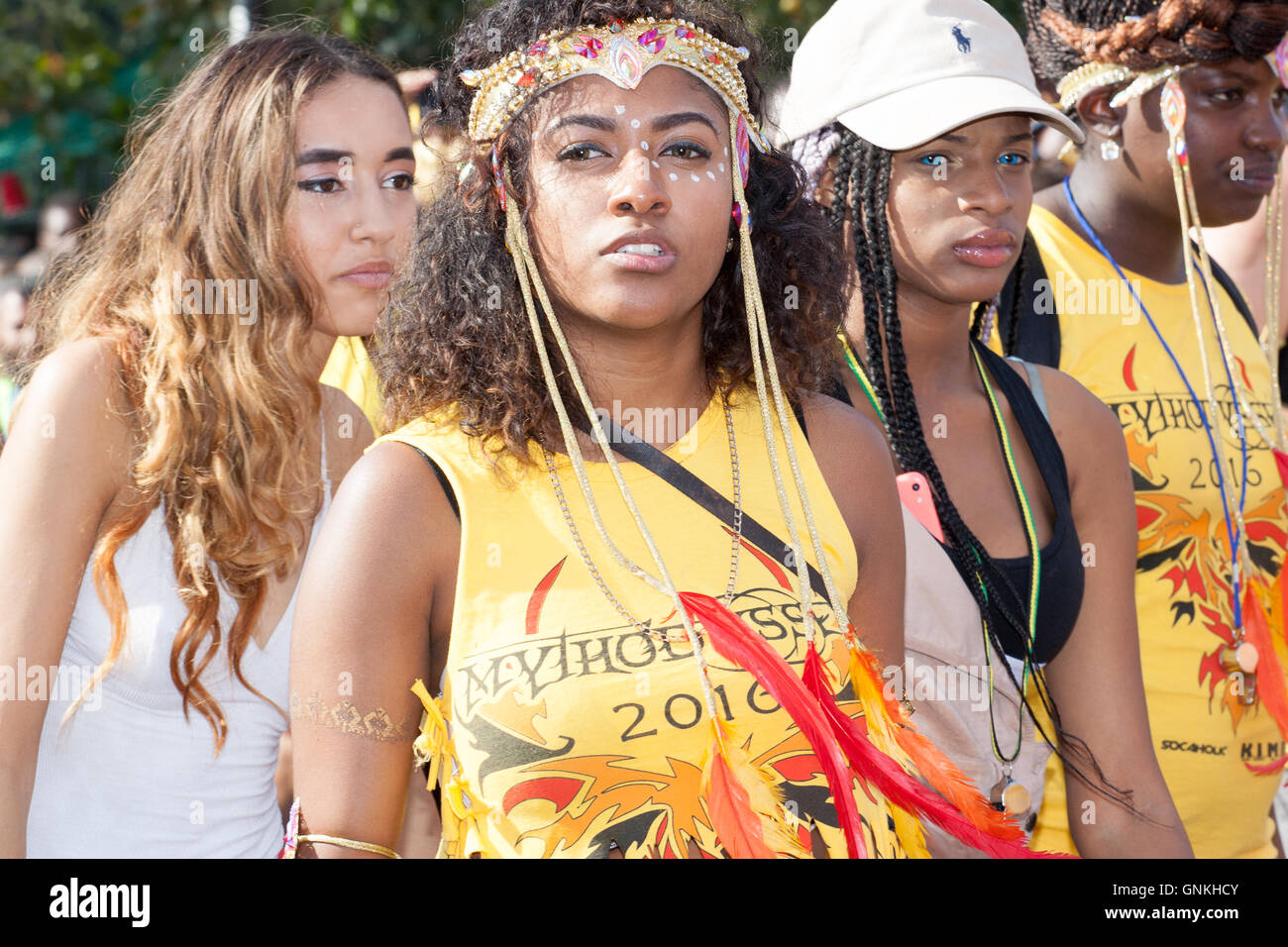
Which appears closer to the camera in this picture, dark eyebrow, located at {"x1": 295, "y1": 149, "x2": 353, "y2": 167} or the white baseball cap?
the white baseball cap

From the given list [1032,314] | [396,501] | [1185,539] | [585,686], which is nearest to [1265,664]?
[1185,539]

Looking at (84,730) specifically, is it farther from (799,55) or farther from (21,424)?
(799,55)

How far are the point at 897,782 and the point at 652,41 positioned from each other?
3.70 ft

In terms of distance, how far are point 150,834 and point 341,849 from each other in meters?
0.64

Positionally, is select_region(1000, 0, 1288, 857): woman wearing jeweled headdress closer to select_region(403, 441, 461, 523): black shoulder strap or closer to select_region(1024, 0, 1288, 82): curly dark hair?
select_region(1024, 0, 1288, 82): curly dark hair

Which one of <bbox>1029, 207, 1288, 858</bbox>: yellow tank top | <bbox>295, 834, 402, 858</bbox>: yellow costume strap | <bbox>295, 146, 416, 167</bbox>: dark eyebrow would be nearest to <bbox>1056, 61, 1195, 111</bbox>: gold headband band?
<bbox>1029, 207, 1288, 858</bbox>: yellow tank top

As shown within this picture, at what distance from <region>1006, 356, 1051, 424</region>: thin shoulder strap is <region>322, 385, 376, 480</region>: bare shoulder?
127 cm

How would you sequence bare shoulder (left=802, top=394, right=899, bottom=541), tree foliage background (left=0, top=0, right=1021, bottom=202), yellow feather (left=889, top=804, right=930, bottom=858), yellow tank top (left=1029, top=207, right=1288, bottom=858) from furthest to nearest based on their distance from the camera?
tree foliage background (left=0, top=0, right=1021, bottom=202)
yellow tank top (left=1029, top=207, right=1288, bottom=858)
bare shoulder (left=802, top=394, right=899, bottom=541)
yellow feather (left=889, top=804, right=930, bottom=858)

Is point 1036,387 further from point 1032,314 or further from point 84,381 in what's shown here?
point 84,381

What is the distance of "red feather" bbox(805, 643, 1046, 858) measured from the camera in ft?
6.03

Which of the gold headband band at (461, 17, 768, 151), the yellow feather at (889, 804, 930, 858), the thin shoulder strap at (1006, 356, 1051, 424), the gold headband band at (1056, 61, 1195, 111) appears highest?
the gold headband band at (1056, 61, 1195, 111)

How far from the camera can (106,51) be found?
24.1ft

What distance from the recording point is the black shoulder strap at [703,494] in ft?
6.43

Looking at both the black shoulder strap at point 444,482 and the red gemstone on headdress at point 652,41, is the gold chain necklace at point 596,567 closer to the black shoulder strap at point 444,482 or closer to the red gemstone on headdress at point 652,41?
the black shoulder strap at point 444,482
